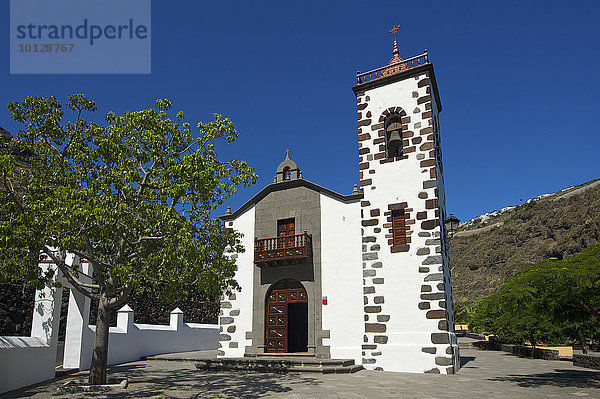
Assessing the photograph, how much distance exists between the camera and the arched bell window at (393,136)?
49.7ft

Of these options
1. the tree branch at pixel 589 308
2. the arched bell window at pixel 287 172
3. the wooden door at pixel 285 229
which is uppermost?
the arched bell window at pixel 287 172

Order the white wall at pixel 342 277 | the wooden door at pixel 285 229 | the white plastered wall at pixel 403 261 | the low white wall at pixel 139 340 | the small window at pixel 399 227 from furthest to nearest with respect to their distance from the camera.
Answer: the wooden door at pixel 285 229 < the white wall at pixel 342 277 < the small window at pixel 399 227 < the white plastered wall at pixel 403 261 < the low white wall at pixel 139 340

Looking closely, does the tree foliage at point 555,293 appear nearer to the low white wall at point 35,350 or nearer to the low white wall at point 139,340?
the low white wall at point 35,350

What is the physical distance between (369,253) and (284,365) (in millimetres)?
4353

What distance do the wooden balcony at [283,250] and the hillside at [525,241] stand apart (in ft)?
134

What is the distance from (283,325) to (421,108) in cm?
868

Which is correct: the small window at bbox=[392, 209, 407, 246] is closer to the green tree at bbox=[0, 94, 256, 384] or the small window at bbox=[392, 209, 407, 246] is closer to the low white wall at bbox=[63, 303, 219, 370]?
the green tree at bbox=[0, 94, 256, 384]

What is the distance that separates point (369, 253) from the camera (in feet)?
47.4

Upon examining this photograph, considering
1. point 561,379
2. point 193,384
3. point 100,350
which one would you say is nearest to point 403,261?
point 561,379

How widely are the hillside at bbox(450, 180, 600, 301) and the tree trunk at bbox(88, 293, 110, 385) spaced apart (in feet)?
156

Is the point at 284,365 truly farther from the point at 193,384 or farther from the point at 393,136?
the point at 393,136

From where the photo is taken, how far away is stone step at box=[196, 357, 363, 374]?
12609mm

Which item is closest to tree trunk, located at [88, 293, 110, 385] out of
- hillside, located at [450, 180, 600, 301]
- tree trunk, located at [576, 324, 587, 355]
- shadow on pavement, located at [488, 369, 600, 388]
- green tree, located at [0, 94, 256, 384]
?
green tree, located at [0, 94, 256, 384]

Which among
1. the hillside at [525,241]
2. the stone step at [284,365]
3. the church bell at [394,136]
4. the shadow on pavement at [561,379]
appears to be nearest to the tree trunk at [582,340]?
the shadow on pavement at [561,379]
